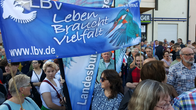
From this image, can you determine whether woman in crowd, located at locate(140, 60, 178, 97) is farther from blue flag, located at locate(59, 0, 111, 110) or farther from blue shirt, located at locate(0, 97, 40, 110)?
blue shirt, located at locate(0, 97, 40, 110)

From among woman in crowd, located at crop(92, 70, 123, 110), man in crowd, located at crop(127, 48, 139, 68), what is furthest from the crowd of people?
man in crowd, located at crop(127, 48, 139, 68)

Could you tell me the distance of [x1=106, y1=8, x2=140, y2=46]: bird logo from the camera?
266 centimetres

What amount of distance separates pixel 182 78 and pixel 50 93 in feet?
7.55

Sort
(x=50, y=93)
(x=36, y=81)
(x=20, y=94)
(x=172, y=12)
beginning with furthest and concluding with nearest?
(x=172, y=12) → (x=36, y=81) → (x=50, y=93) → (x=20, y=94)

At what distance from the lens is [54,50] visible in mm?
2029

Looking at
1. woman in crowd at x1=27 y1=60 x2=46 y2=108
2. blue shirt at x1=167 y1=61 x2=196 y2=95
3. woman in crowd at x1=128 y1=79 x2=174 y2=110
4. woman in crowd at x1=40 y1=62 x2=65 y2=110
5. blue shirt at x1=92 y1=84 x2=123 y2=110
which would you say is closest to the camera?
woman in crowd at x1=128 y1=79 x2=174 y2=110

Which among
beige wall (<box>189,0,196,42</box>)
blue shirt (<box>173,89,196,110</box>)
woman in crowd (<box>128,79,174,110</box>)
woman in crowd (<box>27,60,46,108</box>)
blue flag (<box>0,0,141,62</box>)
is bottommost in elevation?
woman in crowd (<box>27,60,46,108</box>)

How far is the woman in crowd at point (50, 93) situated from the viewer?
2768 mm

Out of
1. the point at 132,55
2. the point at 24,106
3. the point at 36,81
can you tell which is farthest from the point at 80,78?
the point at 132,55

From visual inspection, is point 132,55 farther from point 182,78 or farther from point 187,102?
point 187,102

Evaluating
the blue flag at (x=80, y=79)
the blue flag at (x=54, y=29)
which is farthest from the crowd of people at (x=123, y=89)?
the blue flag at (x=54, y=29)

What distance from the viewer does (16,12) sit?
6.02 ft

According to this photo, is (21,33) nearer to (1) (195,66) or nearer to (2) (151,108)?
(2) (151,108)

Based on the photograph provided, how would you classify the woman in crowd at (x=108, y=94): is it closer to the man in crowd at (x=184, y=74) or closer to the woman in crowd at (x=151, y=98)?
the woman in crowd at (x=151, y=98)
